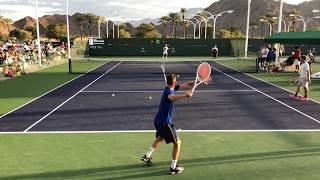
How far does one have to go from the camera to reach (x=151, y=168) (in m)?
8.80

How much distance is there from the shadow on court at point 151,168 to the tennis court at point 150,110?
2.52 meters

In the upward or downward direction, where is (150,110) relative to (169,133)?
downward

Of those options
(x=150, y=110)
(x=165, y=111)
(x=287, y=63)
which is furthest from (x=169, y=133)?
(x=287, y=63)

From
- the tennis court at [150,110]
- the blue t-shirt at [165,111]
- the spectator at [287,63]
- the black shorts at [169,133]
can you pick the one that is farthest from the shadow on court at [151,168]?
the spectator at [287,63]

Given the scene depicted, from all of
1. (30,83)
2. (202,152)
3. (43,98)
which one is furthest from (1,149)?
(30,83)

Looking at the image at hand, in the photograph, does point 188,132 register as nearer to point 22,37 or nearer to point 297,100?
point 297,100

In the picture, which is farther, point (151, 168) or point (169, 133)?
point (151, 168)

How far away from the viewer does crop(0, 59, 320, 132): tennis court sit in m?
12.7

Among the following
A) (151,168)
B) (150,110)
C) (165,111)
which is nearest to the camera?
(165,111)

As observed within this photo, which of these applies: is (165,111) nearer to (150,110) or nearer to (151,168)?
(151,168)

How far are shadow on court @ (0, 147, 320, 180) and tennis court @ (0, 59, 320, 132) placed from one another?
8.26ft

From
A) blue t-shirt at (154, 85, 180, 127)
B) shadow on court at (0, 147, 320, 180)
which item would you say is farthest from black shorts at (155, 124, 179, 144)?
shadow on court at (0, 147, 320, 180)

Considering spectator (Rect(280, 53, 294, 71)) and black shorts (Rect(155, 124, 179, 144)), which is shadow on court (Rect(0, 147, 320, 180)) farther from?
spectator (Rect(280, 53, 294, 71))

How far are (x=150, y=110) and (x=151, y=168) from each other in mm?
6710
